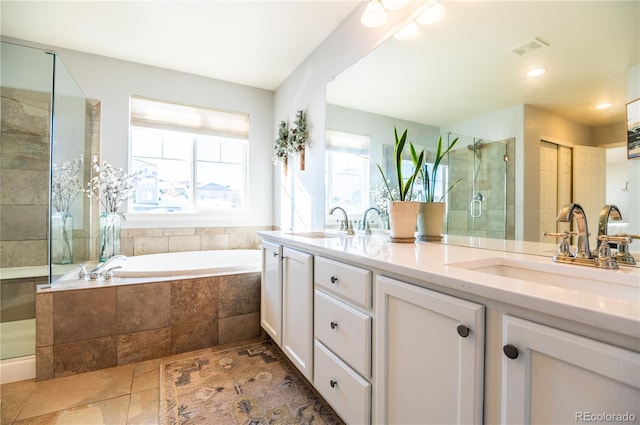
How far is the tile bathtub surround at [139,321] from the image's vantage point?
5.66 ft

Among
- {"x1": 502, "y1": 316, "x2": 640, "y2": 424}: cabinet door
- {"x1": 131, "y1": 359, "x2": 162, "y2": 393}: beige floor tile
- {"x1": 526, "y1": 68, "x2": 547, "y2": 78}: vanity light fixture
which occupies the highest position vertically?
{"x1": 526, "y1": 68, "x2": 547, "y2": 78}: vanity light fixture

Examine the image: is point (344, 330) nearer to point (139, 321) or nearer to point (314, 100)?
point (139, 321)

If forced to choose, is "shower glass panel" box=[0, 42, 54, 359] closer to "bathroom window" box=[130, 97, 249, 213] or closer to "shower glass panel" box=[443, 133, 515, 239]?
"bathroom window" box=[130, 97, 249, 213]

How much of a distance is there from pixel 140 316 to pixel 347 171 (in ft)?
5.79

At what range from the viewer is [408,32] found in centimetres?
165

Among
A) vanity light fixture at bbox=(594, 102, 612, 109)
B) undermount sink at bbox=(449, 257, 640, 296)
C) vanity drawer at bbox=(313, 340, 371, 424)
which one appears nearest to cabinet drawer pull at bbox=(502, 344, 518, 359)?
undermount sink at bbox=(449, 257, 640, 296)

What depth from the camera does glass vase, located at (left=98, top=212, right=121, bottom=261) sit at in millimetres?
2559

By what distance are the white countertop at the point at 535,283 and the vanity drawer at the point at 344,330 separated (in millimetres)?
208

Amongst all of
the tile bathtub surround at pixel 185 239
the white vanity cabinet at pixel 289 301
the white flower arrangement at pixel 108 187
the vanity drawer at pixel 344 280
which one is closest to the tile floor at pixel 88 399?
the white vanity cabinet at pixel 289 301

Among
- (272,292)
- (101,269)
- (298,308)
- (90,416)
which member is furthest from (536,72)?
(101,269)

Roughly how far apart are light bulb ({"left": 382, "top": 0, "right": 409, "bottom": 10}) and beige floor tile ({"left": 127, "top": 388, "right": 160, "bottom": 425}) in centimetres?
253

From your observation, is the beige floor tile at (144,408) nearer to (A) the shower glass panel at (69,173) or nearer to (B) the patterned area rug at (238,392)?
(B) the patterned area rug at (238,392)

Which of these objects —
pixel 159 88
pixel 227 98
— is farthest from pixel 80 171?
pixel 227 98

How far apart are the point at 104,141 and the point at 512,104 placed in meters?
3.28
